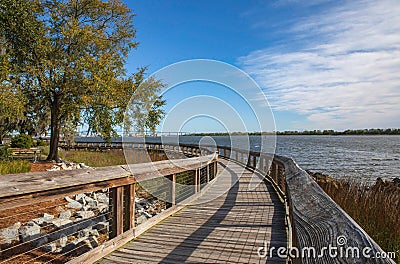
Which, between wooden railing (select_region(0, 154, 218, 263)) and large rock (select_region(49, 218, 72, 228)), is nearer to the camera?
wooden railing (select_region(0, 154, 218, 263))

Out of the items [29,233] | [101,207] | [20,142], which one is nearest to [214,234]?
[29,233]

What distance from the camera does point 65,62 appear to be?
1589cm

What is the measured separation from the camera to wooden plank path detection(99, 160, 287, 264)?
12.0 feet

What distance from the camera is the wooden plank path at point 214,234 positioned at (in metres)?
3.67

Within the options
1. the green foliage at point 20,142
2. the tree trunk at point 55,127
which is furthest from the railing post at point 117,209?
the green foliage at point 20,142

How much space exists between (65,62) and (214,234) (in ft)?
47.7

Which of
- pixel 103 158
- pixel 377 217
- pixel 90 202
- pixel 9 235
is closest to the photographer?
pixel 9 235

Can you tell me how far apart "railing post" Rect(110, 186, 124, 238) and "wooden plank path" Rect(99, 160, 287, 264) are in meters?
0.26

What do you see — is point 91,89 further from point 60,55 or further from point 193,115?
point 193,115

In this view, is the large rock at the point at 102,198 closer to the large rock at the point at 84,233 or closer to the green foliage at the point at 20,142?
the large rock at the point at 84,233

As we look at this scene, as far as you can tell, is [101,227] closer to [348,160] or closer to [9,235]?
[9,235]

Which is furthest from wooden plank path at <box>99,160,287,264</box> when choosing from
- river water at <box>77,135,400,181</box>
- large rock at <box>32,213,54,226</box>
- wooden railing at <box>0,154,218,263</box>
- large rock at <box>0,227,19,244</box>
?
river water at <box>77,135,400,181</box>

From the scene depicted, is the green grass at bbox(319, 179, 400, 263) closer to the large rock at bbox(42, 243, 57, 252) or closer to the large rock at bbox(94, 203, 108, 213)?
the large rock at bbox(42, 243, 57, 252)

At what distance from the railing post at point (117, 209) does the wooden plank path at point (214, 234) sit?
26 centimetres
